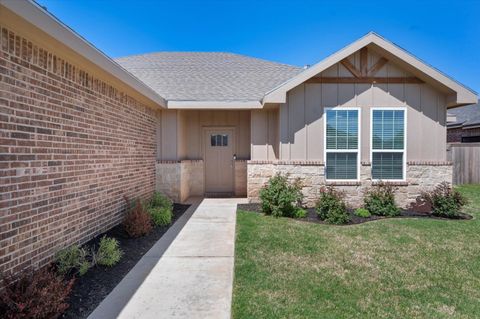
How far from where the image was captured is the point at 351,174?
8.02 metres

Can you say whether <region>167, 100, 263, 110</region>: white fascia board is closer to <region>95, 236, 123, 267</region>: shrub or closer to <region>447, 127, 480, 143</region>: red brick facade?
<region>95, 236, 123, 267</region>: shrub

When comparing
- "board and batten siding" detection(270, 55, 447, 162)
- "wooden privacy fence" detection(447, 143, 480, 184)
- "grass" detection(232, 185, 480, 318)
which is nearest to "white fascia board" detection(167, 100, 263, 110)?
"board and batten siding" detection(270, 55, 447, 162)

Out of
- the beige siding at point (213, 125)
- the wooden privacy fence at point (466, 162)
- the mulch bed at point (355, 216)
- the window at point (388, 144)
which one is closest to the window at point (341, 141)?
the window at point (388, 144)

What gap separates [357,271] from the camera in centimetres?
396

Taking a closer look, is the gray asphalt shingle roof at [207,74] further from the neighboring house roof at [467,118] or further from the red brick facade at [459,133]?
the red brick facade at [459,133]

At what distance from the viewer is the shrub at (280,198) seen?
7145mm

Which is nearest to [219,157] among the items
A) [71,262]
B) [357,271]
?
[71,262]

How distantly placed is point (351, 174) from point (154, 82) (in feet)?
23.3

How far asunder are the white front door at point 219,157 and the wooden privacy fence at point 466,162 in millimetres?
10037

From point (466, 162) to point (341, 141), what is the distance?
878cm

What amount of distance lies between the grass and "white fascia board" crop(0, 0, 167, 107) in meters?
3.57

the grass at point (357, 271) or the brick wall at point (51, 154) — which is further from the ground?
the brick wall at point (51, 154)

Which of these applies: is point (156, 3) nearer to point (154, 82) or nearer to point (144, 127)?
point (154, 82)

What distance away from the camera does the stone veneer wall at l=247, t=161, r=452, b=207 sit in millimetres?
7922
